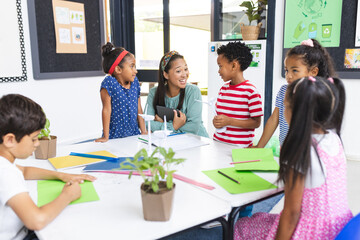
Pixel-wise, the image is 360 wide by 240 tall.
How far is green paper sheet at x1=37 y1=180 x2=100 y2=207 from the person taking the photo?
40.6 inches

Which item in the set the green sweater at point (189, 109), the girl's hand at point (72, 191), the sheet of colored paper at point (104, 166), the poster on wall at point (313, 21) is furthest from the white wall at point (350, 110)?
the girl's hand at point (72, 191)

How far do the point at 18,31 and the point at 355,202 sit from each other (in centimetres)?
342

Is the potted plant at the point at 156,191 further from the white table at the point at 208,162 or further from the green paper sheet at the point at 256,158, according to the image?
the green paper sheet at the point at 256,158

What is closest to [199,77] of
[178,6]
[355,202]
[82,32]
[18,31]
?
[178,6]

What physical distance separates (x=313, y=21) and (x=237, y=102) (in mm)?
1942

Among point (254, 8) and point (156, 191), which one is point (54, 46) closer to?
point (254, 8)

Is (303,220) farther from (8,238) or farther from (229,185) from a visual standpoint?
(8,238)

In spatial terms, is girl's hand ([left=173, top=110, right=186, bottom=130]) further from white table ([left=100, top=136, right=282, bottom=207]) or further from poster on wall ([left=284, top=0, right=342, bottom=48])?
poster on wall ([left=284, top=0, right=342, bottom=48])

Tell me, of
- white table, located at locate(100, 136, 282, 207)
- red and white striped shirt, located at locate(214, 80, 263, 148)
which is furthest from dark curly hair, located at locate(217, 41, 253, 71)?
white table, located at locate(100, 136, 282, 207)

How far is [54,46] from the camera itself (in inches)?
140

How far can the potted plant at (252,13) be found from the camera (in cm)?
361

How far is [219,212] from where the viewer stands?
941 millimetres

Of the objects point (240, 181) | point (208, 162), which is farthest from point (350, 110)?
point (240, 181)

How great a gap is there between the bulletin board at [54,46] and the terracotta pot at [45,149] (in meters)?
2.18
